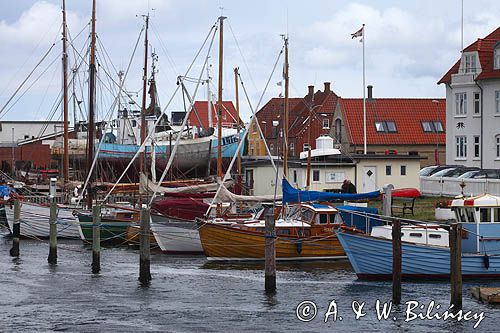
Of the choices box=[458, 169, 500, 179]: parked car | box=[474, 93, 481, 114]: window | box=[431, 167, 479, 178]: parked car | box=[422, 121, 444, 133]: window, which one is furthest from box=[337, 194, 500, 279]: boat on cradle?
box=[422, 121, 444, 133]: window

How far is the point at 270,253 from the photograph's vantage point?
31.6 meters

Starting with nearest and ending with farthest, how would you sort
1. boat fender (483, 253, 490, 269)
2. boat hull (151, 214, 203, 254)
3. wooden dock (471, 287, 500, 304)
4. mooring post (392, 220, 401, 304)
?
mooring post (392, 220, 401, 304), wooden dock (471, 287, 500, 304), boat fender (483, 253, 490, 269), boat hull (151, 214, 203, 254)

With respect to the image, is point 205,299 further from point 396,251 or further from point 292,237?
point 292,237

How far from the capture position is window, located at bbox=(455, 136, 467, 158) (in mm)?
77125

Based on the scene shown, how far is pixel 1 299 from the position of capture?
108 feet

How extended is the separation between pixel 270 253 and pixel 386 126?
63.2 m

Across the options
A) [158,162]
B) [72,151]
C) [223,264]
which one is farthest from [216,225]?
[72,151]

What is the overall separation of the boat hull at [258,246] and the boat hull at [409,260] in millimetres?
5467

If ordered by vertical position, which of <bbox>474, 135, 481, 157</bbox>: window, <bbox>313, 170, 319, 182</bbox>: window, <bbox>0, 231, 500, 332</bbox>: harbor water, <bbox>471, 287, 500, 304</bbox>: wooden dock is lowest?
<bbox>0, 231, 500, 332</bbox>: harbor water

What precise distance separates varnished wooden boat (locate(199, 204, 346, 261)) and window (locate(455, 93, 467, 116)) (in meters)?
36.9

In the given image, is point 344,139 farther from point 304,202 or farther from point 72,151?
point 304,202

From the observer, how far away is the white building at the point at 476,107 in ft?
245

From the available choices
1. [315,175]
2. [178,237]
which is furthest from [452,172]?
[178,237]

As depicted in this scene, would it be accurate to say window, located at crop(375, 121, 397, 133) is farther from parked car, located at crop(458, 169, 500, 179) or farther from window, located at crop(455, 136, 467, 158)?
parked car, located at crop(458, 169, 500, 179)
